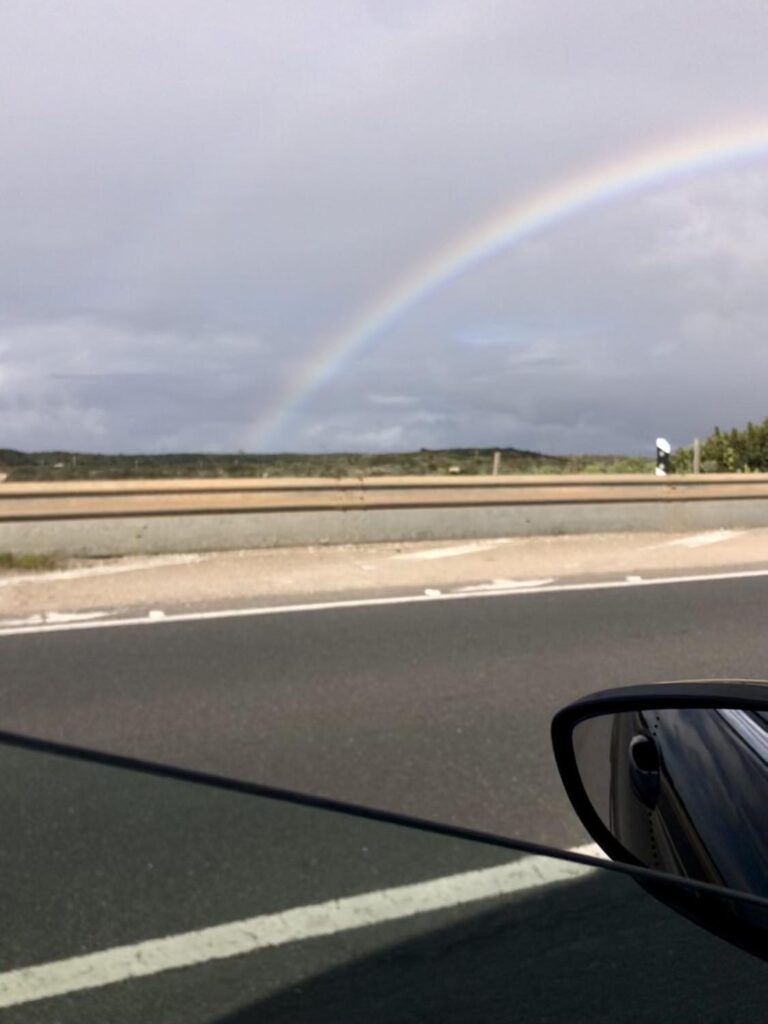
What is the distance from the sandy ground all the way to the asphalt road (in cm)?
304

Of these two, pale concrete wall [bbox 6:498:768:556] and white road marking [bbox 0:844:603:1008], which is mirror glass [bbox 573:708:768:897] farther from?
pale concrete wall [bbox 6:498:768:556]

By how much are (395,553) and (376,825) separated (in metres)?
10.6

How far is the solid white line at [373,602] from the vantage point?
883 centimetres

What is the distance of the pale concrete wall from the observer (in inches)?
467

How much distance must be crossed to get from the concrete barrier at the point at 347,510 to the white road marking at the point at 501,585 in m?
2.59

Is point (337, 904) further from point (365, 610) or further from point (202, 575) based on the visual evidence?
point (202, 575)

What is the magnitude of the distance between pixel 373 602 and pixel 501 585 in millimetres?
1499

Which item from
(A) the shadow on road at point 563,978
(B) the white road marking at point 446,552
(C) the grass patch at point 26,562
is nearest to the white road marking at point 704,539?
(B) the white road marking at point 446,552

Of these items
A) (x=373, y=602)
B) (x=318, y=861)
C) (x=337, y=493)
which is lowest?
(x=373, y=602)

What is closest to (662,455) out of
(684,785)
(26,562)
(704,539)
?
(704,539)

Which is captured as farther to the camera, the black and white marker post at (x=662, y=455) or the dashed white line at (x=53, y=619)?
the black and white marker post at (x=662, y=455)

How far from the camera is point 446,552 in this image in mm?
12781

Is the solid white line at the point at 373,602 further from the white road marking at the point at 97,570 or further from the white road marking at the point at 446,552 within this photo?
the white road marking at the point at 97,570

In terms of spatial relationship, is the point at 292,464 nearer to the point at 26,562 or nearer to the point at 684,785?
the point at 26,562
